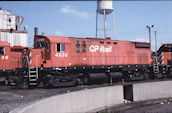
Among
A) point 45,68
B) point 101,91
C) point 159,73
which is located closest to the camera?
point 101,91

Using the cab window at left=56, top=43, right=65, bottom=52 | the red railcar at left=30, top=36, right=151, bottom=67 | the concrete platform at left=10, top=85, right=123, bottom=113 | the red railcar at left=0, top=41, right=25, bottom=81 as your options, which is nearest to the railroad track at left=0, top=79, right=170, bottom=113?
the concrete platform at left=10, top=85, right=123, bottom=113

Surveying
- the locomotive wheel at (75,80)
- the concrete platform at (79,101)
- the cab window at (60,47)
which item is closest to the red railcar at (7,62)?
the cab window at (60,47)

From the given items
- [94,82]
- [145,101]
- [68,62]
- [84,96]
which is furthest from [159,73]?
[84,96]

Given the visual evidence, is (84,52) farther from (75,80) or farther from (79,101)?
(79,101)

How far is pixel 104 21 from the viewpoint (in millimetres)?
34281

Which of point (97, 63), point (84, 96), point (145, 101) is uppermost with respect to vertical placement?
point (97, 63)

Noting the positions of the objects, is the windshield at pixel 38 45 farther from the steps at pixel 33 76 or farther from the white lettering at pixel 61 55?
the steps at pixel 33 76

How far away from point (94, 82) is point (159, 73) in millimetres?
8829

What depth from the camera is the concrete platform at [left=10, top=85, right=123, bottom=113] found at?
578cm

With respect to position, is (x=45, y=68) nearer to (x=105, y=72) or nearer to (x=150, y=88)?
(x=105, y=72)

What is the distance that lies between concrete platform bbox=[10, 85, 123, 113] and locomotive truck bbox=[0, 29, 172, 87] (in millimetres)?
6599

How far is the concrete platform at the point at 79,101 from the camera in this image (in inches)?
227

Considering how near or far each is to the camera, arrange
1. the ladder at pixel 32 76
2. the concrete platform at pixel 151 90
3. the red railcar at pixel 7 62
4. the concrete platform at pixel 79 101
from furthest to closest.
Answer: the red railcar at pixel 7 62, the ladder at pixel 32 76, the concrete platform at pixel 151 90, the concrete platform at pixel 79 101

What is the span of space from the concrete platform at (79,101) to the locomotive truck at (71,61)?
260 inches
